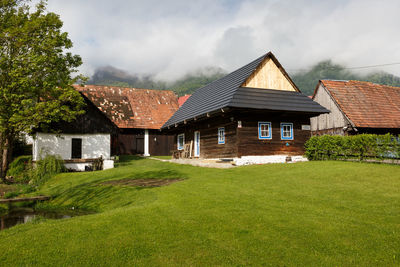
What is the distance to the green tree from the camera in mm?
17297

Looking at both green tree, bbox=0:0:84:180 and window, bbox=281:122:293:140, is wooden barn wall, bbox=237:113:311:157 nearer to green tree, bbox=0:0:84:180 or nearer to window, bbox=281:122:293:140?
window, bbox=281:122:293:140

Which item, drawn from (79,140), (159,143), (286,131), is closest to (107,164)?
(79,140)

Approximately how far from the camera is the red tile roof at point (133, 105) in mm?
33562

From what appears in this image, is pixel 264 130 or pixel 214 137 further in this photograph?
pixel 214 137

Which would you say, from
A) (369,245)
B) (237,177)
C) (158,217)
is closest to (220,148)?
(237,177)

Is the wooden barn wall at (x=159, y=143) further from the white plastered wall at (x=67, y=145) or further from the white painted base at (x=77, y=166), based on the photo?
the white painted base at (x=77, y=166)

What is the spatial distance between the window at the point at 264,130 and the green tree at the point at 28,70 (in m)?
11.5

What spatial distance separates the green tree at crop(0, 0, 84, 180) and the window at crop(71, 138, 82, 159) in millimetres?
3443

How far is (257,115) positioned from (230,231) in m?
13.8

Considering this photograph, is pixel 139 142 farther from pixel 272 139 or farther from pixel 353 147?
pixel 353 147

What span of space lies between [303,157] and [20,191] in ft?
54.8

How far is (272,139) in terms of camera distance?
20016 mm

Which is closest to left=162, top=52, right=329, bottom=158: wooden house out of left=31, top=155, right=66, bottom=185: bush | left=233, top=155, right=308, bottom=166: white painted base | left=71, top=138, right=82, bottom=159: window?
left=233, top=155, right=308, bottom=166: white painted base

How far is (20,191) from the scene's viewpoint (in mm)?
15578
